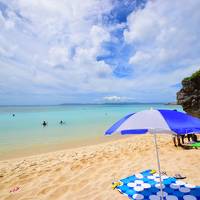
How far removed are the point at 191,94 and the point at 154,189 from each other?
1344 cm

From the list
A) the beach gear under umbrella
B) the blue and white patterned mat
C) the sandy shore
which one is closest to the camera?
the beach gear under umbrella

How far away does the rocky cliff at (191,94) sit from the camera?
616 inches

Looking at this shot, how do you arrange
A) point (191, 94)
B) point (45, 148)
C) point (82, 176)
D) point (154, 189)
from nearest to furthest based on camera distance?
1. point (154, 189)
2. point (82, 176)
3. point (45, 148)
4. point (191, 94)

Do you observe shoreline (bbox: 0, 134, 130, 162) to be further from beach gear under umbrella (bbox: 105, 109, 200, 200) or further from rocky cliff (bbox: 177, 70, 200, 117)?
beach gear under umbrella (bbox: 105, 109, 200, 200)

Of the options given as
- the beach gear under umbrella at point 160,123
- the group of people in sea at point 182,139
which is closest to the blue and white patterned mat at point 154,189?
the beach gear under umbrella at point 160,123

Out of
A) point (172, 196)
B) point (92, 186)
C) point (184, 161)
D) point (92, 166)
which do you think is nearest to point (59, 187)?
point (92, 186)

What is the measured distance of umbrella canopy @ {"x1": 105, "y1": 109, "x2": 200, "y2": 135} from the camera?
3.00 metres

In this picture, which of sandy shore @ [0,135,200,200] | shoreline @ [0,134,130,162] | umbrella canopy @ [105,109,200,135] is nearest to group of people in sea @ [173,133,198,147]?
sandy shore @ [0,135,200,200]

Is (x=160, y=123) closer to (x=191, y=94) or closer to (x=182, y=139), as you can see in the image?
(x=182, y=139)

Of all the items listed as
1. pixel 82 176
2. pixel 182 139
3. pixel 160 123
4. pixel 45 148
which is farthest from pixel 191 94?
pixel 160 123

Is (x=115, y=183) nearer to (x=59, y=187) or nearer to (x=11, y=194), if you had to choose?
(x=59, y=187)

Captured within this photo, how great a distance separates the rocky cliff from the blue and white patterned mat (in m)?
11.9

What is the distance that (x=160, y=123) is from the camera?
3113mm

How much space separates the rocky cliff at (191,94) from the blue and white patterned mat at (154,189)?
11862 millimetres
